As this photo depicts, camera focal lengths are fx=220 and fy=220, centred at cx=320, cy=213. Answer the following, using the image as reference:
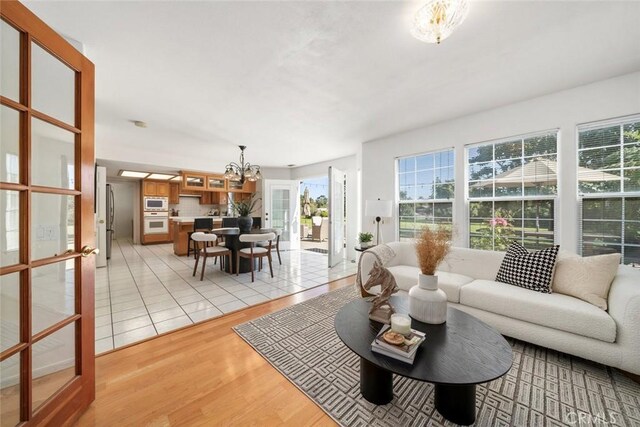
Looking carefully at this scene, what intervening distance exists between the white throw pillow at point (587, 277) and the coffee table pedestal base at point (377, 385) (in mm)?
1802

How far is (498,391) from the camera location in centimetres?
144

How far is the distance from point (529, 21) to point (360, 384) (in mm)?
2842

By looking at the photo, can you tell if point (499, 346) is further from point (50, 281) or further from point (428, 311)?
point (50, 281)

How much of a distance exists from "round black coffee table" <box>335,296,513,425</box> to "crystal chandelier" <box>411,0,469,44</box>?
6.44ft

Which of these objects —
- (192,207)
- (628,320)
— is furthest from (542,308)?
(192,207)

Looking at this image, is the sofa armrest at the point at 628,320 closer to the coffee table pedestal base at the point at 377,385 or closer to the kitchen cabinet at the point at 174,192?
the coffee table pedestal base at the point at 377,385

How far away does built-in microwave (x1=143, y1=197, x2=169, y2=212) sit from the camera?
7157 millimetres

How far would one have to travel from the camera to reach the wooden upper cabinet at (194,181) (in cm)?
634

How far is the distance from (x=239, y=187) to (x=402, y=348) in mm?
7121

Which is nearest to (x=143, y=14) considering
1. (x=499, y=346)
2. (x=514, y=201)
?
(x=499, y=346)

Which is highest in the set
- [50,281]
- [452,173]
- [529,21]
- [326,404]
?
[529,21]

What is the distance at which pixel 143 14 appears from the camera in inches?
61.1

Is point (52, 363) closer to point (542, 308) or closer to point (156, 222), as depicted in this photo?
point (542, 308)

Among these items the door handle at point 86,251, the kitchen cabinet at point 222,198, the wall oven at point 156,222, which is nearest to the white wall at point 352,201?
the kitchen cabinet at point 222,198
